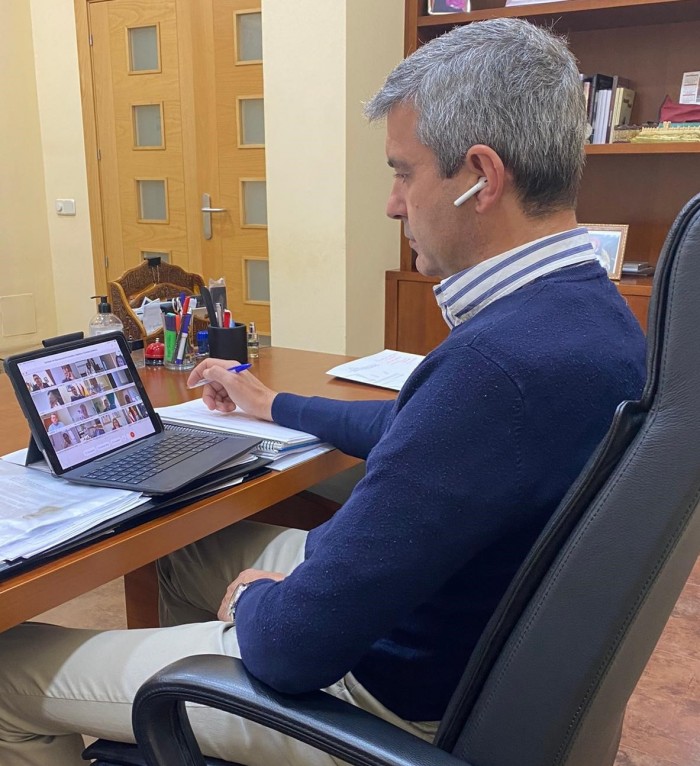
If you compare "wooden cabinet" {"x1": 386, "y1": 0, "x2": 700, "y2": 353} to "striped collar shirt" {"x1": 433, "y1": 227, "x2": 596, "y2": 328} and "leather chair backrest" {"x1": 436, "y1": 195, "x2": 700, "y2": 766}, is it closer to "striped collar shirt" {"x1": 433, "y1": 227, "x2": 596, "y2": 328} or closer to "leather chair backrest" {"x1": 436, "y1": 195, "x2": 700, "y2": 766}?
"striped collar shirt" {"x1": 433, "y1": 227, "x2": 596, "y2": 328}

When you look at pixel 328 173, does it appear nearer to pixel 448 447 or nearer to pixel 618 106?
pixel 618 106

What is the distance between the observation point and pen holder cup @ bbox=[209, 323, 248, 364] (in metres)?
1.68

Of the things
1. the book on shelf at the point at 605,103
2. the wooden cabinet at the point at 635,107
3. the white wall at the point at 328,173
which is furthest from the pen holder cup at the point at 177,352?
the book on shelf at the point at 605,103

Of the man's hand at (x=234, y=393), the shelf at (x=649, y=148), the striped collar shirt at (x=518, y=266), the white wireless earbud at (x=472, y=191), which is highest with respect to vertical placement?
the shelf at (x=649, y=148)

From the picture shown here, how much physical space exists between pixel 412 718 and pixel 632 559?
0.40 m

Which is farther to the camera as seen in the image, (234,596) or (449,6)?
(449,6)

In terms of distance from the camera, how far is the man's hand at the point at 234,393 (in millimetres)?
1312

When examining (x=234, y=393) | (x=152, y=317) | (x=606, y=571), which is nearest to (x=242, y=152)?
(x=152, y=317)

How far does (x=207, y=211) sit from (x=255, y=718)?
363cm

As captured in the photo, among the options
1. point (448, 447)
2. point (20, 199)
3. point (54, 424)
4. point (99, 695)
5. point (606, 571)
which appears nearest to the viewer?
point (606, 571)

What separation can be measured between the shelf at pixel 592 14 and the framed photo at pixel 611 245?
29.4 inches

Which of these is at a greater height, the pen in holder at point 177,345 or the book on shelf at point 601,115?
the book on shelf at point 601,115

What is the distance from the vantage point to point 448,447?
0.67 meters

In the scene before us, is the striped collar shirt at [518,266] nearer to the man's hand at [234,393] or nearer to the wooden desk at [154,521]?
the wooden desk at [154,521]
